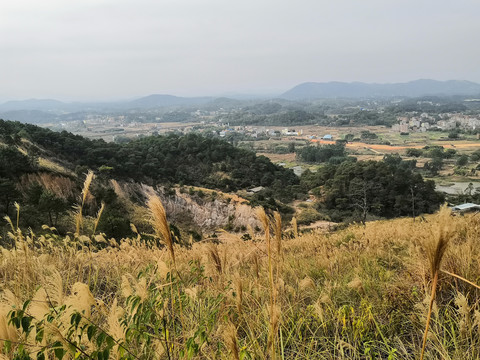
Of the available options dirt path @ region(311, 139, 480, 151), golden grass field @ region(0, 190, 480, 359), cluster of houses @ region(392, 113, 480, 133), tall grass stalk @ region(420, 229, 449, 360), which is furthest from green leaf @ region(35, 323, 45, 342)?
cluster of houses @ region(392, 113, 480, 133)

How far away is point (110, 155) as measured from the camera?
3662 centimetres

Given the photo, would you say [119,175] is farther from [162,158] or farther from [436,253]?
[436,253]

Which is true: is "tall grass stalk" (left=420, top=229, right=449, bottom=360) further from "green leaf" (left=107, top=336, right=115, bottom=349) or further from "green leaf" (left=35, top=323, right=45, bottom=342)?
"green leaf" (left=35, top=323, right=45, bottom=342)

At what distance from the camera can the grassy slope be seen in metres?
1.55

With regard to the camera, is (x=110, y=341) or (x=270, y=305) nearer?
(x=110, y=341)

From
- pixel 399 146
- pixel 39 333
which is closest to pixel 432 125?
pixel 399 146

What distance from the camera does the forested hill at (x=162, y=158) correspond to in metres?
33.6

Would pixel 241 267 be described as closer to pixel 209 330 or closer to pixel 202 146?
pixel 209 330

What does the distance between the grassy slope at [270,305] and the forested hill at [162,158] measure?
100 ft

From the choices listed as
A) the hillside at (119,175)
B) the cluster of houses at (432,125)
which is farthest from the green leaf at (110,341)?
the cluster of houses at (432,125)

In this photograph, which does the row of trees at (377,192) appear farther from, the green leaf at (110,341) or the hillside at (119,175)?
the green leaf at (110,341)

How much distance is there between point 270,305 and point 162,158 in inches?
1747

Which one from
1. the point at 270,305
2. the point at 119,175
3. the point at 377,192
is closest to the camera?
the point at 270,305

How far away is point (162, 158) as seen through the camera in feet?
146
